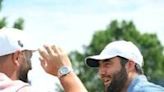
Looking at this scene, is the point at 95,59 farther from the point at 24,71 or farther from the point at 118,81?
the point at 24,71

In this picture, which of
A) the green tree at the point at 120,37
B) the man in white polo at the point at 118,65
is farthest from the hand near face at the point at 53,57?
the green tree at the point at 120,37

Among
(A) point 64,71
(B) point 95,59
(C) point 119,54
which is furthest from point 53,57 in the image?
(C) point 119,54

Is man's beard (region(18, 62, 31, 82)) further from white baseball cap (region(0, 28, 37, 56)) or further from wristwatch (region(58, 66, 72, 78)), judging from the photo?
wristwatch (region(58, 66, 72, 78))

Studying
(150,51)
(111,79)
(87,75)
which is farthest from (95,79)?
(111,79)

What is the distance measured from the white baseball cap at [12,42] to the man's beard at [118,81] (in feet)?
7.55

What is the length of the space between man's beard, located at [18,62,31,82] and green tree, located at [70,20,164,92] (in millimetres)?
44667

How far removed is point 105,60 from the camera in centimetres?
720

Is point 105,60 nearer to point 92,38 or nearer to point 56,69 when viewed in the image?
point 56,69

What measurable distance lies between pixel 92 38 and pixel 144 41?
4.05 meters

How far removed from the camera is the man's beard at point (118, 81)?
713 centimetres

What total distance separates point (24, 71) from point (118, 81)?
2.49 meters

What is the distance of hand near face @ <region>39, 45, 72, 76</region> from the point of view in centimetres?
437

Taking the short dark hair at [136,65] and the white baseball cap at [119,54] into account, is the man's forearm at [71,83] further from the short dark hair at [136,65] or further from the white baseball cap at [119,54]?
the short dark hair at [136,65]

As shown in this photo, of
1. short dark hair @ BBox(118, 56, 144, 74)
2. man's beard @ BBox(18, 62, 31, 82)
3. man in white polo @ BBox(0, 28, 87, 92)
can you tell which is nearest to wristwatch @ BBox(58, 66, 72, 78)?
man in white polo @ BBox(0, 28, 87, 92)
